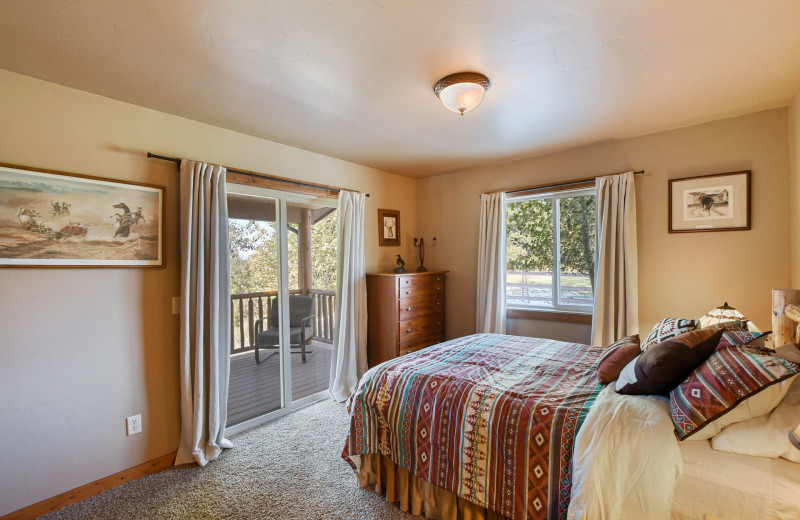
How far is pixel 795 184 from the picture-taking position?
2.45 metres

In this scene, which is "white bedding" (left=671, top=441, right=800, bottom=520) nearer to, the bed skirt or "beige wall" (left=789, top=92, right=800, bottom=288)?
the bed skirt

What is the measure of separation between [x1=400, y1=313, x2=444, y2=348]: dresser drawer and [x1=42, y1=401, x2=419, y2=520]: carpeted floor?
1310mm

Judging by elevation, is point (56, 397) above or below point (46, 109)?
below

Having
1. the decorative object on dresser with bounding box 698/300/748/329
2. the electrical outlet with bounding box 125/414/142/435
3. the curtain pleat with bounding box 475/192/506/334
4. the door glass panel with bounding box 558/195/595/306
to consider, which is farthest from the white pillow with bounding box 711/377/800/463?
the electrical outlet with bounding box 125/414/142/435

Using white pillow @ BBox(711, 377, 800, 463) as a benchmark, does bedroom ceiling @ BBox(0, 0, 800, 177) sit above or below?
above

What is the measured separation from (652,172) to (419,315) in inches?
105

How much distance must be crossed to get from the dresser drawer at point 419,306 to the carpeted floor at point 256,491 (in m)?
1.44

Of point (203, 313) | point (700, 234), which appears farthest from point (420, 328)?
point (700, 234)

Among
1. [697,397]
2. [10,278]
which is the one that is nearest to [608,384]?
[697,397]

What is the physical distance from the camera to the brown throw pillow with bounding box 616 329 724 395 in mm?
1413

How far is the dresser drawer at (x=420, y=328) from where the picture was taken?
150 inches

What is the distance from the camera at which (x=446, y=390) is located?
6.00 feet

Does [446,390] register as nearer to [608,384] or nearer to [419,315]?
[608,384]

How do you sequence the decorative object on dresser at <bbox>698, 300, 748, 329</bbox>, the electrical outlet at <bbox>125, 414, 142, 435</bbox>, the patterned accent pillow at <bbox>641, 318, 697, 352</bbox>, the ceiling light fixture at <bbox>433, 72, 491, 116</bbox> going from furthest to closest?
the electrical outlet at <bbox>125, 414, 142, 435</bbox> → the decorative object on dresser at <bbox>698, 300, 748, 329</bbox> → the ceiling light fixture at <bbox>433, 72, 491, 116</bbox> → the patterned accent pillow at <bbox>641, 318, 697, 352</bbox>
